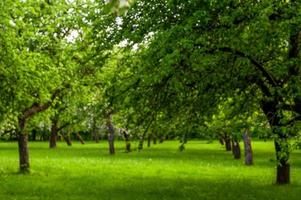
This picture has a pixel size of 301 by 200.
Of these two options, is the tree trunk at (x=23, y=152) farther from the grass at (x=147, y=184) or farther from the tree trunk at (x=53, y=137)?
the tree trunk at (x=53, y=137)

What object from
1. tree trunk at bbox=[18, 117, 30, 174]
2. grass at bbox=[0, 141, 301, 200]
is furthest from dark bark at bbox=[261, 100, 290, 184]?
tree trunk at bbox=[18, 117, 30, 174]

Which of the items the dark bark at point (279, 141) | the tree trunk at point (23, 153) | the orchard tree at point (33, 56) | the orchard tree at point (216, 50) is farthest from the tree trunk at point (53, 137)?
the orchard tree at point (216, 50)

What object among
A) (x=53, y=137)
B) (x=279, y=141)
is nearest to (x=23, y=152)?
(x=279, y=141)

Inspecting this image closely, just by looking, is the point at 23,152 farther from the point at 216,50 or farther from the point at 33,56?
the point at 216,50

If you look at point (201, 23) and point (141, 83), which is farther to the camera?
point (141, 83)

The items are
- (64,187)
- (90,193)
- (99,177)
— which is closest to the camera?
(90,193)

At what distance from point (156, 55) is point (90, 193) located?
9543 mm

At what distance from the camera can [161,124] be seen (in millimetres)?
21406

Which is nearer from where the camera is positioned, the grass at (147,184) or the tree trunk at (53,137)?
the grass at (147,184)

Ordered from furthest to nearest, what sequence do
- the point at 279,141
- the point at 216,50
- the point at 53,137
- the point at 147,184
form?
the point at 53,137, the point at 147,184, the point at 216,50, the point at 279,141

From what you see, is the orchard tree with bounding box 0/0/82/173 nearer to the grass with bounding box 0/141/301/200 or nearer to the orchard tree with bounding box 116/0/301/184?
the grass with bounding box 0/141/301/200

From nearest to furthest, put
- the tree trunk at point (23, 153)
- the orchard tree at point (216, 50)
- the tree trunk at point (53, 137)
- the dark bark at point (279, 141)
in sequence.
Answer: the dark bark at point (279, 141) → the orchard tree at point (216, 50) → the tree trunk at point (23, 153) → the tree trunk at point (53, 137)

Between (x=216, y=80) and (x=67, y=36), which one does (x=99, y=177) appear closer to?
(x=67, y=36)

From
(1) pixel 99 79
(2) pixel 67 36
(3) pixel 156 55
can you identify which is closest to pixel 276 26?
(3) pixel 156 55
